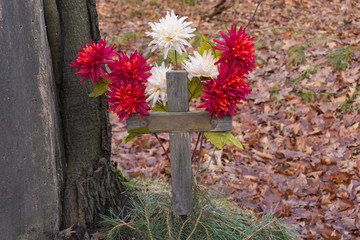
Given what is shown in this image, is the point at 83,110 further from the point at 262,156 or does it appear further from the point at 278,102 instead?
the point at 278,102

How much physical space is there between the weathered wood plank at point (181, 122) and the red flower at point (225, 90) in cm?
11

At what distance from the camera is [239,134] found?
4645 mm

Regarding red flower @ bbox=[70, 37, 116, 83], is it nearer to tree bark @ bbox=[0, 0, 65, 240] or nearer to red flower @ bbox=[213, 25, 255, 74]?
tree bark @ bbox=[0, 0, 65, 240]

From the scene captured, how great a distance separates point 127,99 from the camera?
200 centimetres

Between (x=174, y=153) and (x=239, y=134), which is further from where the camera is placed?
(x=239, y=134)

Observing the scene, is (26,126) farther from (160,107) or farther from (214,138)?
(214,138)

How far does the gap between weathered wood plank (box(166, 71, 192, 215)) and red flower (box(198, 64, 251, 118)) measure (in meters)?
0.16

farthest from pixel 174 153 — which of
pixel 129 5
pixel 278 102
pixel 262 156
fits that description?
pixel 129 5

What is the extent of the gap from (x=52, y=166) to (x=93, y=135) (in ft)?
1.09

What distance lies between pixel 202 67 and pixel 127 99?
1.48 ft

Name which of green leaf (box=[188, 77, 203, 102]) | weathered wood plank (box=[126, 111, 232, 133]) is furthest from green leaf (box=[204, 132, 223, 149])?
green leaf (box=[188, 77, 203, 102])

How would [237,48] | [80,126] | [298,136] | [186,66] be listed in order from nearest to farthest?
[237,48] < [186,66] < [80,126] < [298,136]

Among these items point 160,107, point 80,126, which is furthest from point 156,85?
point 80,126

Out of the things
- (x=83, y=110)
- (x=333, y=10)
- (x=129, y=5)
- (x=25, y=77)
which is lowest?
(x=83, y=110)
